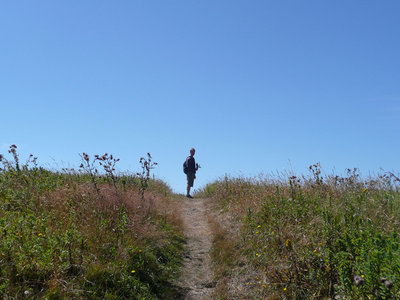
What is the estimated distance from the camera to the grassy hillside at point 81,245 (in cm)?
438

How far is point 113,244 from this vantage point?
583 centimetres

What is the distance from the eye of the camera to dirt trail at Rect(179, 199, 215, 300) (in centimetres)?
591

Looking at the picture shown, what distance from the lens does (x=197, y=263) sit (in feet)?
24.3

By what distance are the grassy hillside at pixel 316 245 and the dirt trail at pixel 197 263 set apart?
0.29 meters

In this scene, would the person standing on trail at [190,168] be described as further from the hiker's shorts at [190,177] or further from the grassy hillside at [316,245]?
the grassy hillside at [316,245]

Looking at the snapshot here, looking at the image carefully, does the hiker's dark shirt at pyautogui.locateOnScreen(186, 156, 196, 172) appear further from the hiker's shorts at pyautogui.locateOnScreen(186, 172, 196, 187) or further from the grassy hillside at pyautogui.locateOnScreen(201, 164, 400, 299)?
the grassy hillside at pyautogui.locateOnScreen(201, 164, 400, 299)

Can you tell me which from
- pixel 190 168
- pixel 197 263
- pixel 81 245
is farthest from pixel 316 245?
pixel 190 168

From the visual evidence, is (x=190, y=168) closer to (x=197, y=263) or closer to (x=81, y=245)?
(x=197, y=263)

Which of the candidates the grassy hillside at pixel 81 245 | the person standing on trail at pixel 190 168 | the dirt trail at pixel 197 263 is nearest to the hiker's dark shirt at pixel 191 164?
the person standing on trail at pixel 190 168

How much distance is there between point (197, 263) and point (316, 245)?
Answer: 314 cm

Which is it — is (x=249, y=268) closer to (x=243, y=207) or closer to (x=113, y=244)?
(x=113, y=244)

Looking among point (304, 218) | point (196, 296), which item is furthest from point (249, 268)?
point (304, 218)

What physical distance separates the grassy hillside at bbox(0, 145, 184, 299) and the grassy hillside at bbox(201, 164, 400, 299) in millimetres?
1401

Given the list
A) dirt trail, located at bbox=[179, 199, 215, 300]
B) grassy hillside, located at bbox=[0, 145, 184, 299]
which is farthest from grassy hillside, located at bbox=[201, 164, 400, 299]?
grassy hillside, located at bbox=[0, 145, 184, 299]
